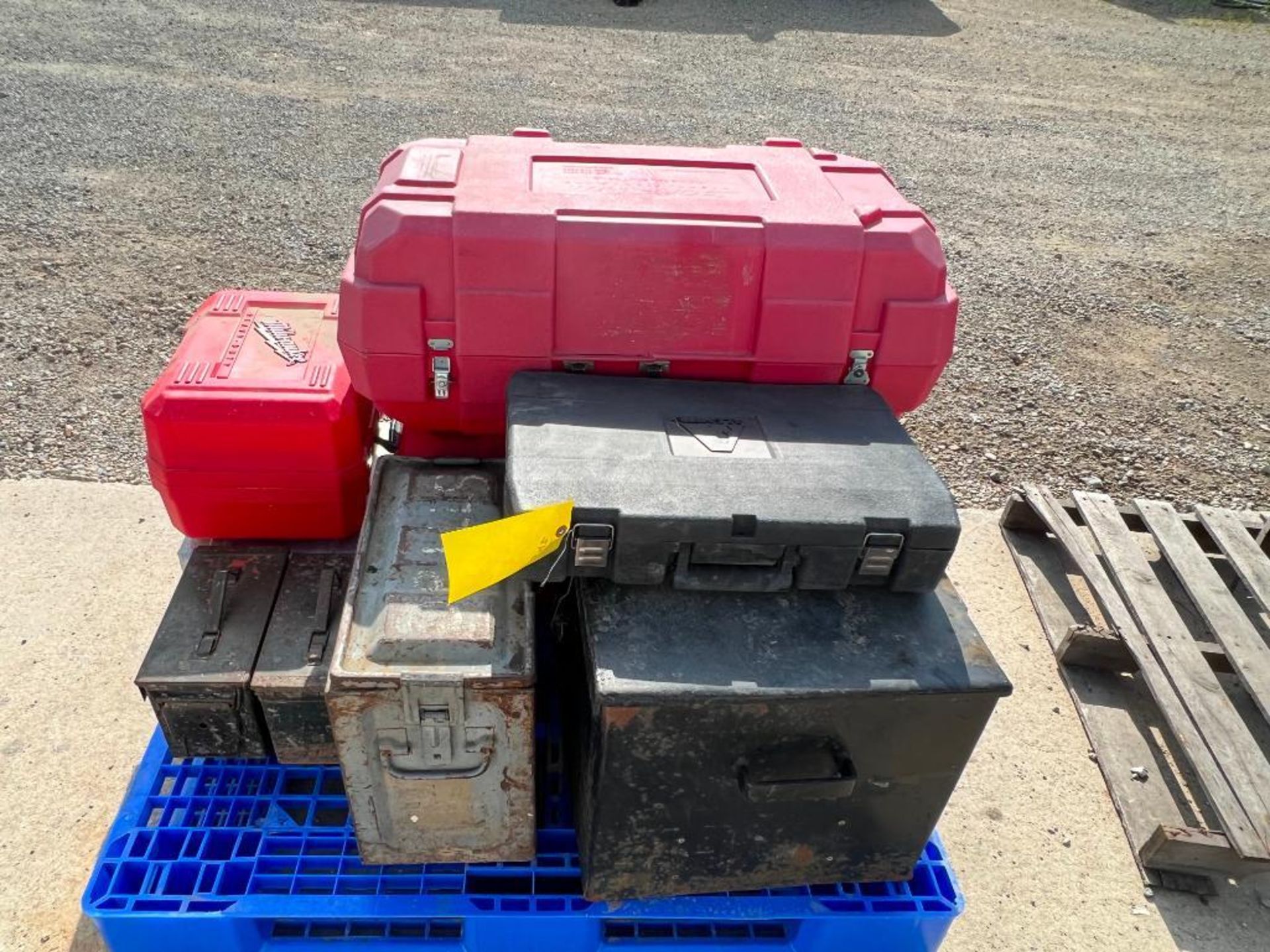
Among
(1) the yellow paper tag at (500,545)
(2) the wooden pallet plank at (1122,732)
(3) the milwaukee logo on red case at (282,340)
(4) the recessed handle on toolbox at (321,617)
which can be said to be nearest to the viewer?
(1) the yellow paper tag at (500,545)

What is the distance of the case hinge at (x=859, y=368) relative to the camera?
174 centimetres

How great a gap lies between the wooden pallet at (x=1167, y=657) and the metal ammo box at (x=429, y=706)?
1722 millimetres

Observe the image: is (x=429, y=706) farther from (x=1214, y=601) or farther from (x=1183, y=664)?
(x=1214, y=601)

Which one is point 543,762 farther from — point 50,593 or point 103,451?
point 103,451

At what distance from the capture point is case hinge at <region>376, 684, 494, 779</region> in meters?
1.39

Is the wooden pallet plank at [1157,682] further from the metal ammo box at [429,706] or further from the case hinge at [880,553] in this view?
the metal ammo box at [429,706]

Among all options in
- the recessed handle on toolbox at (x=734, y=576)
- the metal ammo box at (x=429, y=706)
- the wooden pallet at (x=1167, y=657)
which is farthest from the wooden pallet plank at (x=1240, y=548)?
the metal ammo box at (x=429, y=706)

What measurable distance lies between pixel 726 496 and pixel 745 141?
20.3ft

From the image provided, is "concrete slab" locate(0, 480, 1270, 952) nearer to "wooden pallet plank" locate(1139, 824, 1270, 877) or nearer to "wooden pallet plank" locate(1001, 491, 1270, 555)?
"wooden pallet plank" locate(1139, 824, 1270, 877)

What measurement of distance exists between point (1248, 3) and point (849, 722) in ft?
54.2

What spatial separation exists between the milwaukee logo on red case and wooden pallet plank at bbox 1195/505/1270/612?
2938 millimetres

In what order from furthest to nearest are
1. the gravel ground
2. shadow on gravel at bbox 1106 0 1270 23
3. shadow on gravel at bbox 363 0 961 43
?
1. shadow on gravel at bbox 1106 0 1270 23
2. shadow on gravel at bbox 363 0 961 43
3. the gravel ground

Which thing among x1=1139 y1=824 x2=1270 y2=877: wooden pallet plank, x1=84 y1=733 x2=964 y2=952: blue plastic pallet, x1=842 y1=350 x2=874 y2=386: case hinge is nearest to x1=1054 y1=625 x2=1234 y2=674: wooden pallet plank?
x1=1139 y1=824 x2=1270 y2=877: wooden pallet plank

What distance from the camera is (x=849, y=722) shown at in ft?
4.58
